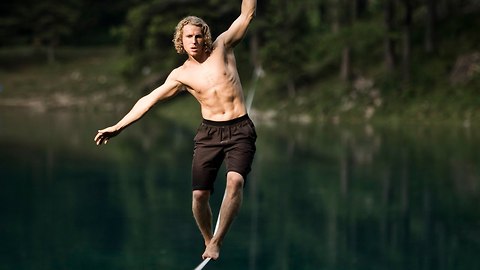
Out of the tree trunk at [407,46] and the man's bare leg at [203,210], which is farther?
the tree trunk at [407,46]

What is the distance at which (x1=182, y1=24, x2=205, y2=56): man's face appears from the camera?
26.1 ft

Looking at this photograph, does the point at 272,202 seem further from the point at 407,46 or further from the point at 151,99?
the point at 151,99

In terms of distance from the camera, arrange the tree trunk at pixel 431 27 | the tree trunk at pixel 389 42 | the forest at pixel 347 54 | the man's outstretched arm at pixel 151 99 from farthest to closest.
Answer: the tree trunk at pixel 389 42, the tree trunk at pixel 431 27, the forest at pixel 347 54, the man's outstretched arm at pixel 151 99

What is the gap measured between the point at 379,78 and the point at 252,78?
10089 millimetres

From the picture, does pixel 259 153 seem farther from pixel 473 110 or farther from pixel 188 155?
pixel 473 110

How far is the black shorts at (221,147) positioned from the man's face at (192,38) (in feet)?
2.38

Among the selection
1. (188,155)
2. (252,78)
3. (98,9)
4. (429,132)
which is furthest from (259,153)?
(98,9)

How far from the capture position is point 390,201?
33.8 m

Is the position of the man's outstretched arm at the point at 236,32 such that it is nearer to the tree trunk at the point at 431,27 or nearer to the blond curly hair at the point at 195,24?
the blond curly hair at the point at 195,24

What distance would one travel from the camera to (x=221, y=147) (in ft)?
27.7

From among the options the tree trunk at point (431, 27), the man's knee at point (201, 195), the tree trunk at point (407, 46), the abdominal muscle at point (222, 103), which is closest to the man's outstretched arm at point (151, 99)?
the abdominal muscle at point (222, 103)

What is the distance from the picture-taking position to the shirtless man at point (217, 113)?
8289 mm

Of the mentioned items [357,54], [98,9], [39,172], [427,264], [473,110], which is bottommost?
[427,264]

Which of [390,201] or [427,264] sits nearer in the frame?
[427,264]
